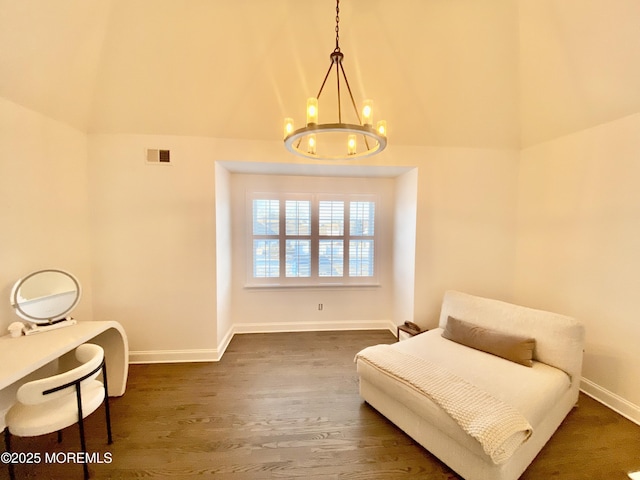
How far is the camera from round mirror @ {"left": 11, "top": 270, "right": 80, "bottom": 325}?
2.05m

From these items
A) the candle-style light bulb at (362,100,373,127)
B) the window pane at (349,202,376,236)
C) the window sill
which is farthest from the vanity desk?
the window pane at (349,202,376,236)

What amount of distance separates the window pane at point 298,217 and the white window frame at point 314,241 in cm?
5

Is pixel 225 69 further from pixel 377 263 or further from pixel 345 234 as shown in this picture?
pixel 377 263

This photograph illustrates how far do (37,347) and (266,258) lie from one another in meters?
2.52

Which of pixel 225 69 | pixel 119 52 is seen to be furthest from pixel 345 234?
pixel 119 52

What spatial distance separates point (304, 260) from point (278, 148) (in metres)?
1.75

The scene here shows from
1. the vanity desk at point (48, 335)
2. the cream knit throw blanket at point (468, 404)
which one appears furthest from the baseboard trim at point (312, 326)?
the cream knit throw blanket at point (468, 404)

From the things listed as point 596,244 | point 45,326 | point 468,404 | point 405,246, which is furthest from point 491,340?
point 45,326

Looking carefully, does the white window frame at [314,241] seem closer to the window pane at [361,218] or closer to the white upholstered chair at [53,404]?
the window pane at [361,218]

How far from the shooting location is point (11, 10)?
69.4 inches

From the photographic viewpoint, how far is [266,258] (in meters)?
3.98

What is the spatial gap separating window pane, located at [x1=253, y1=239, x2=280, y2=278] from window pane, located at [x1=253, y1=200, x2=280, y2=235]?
0.17 meters

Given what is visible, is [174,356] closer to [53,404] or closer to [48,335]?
[48,335]

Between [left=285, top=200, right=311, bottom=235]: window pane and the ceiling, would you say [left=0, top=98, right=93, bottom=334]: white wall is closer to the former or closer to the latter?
the ceiling
